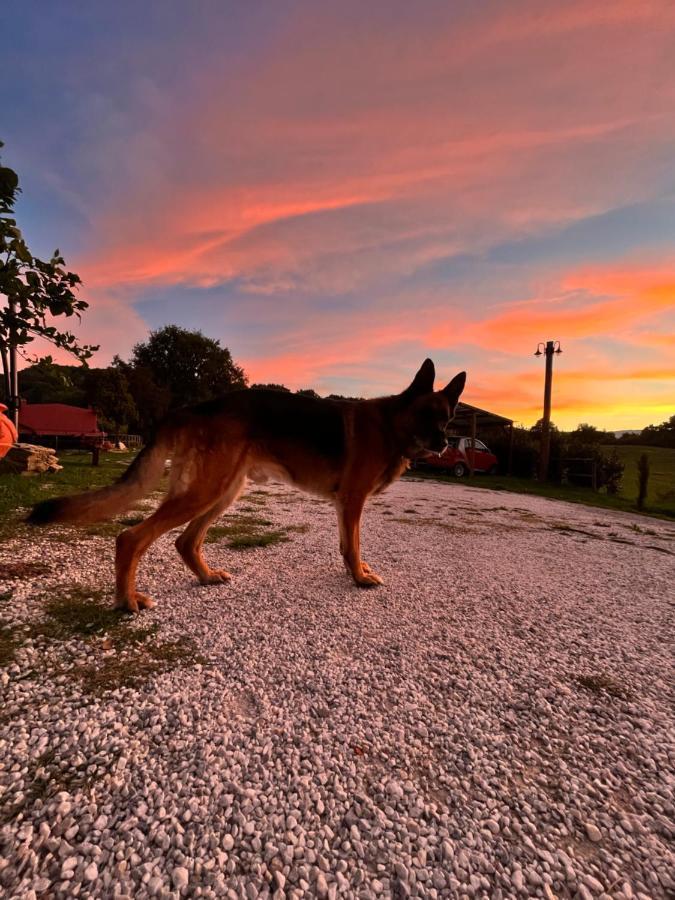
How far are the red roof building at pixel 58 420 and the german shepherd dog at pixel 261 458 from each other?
121 feet

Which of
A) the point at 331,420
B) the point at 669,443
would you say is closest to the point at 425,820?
the point at 331,420

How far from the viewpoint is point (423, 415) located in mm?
4473

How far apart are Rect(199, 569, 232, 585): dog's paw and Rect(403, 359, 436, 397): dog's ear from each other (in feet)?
9.14

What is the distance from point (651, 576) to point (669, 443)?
56320mm

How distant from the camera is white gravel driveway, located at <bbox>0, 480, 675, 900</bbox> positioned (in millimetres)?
1347

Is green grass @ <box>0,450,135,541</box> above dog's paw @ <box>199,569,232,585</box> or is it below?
above

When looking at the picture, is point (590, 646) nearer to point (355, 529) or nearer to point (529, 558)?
point (355, 529)

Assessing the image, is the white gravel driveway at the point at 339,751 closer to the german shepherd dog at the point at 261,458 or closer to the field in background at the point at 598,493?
the german shepherd dog at the point at 261,458

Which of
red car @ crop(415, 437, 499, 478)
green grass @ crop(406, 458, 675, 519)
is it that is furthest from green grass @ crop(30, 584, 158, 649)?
red car @ crop(415, 437, 499, 478)

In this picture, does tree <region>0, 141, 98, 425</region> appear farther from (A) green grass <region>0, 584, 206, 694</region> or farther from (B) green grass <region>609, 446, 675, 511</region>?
(B) green grass <region>609, 446, 675, 511</region>

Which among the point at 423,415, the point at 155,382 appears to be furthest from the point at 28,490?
the point at 155,382

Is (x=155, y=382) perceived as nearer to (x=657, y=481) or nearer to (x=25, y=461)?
(x=25, y=461)

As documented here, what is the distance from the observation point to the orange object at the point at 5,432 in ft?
27.6

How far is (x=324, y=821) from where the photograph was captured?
152 centimetres
